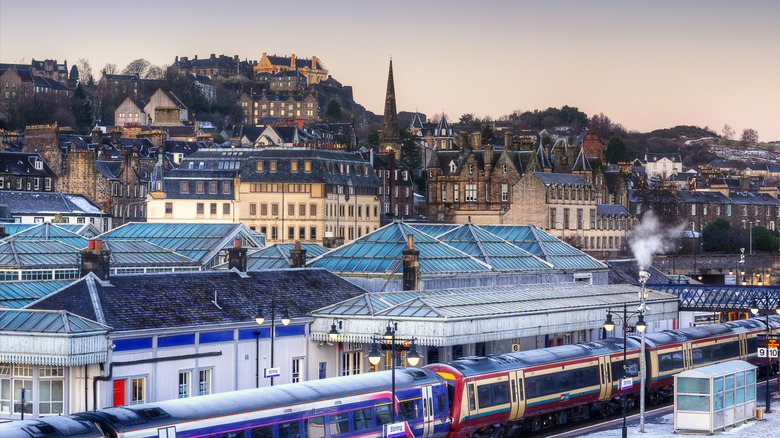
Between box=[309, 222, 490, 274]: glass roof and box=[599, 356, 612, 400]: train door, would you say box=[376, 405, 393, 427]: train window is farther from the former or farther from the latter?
box=[309, 222, 490, 274]: glass roof

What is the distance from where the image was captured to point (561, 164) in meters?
158

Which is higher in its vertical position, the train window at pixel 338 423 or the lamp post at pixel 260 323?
the lamp post at pixel 260 323

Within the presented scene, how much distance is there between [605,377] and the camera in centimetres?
5691

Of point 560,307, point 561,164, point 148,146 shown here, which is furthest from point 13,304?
point 148,146

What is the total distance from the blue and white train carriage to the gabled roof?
2824 cm

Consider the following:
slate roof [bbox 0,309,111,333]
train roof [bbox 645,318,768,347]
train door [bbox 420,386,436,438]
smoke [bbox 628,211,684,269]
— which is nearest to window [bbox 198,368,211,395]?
slate roof [bbox 0,309,111,333]

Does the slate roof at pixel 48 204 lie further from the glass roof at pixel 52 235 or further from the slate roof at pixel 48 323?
the slate roof at pixel 48 323

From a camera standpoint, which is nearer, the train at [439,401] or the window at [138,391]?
the train at [439,401]

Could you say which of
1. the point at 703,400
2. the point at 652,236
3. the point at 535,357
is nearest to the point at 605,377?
the point at 535,357

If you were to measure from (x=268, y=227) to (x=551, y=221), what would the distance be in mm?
33397

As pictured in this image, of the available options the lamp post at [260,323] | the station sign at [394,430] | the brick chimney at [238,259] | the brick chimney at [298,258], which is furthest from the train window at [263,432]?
the brick chimney at [298,258]

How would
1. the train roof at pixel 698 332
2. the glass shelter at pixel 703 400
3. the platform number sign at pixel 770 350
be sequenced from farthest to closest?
the train roof at pixel 698 332, the platform number sign at pixel 770 350, the glass shelter at pixel 703 400

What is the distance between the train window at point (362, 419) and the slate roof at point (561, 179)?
349ft

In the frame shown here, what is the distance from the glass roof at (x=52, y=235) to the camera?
235 feet
